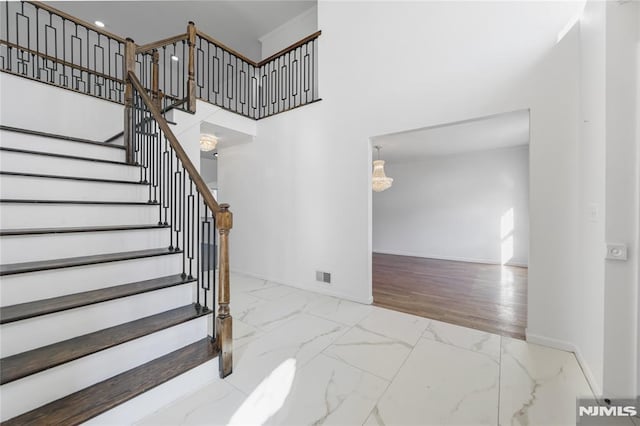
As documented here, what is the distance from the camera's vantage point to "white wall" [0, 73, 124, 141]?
3.12m

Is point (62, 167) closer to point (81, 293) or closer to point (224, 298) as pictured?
point (81, 293)

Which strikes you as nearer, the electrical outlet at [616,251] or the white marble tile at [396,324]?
the electrical outlet at [616,251]

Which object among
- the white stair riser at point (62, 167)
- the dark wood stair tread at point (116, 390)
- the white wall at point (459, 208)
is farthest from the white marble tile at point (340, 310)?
the white wall at point (459, 208)

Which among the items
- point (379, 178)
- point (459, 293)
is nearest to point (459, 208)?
point (379, 178)

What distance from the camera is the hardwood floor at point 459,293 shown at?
280cm

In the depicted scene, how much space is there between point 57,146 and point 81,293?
1855 millimetres

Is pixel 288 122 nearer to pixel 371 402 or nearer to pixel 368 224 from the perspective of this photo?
pixel 368 224

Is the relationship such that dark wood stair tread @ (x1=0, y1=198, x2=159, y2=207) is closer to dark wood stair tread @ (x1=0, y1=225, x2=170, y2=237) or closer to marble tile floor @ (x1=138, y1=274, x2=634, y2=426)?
dark wood stair tread @ (x1=0, y1=225, x2=170, y2=237)

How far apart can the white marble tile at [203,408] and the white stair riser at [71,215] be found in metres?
1.70

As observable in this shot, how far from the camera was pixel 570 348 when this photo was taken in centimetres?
216

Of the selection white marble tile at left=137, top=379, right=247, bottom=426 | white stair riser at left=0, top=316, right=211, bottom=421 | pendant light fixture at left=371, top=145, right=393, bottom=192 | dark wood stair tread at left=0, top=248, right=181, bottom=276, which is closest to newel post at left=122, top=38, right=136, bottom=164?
dark wood stair tread at left=0, top=248, right=181, bottom=276

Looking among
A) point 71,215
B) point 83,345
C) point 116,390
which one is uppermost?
point 71,215

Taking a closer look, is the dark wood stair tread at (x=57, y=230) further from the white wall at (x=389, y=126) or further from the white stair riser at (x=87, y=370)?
the white wall at (x=389, y=126)

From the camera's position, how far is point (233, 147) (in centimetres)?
473
